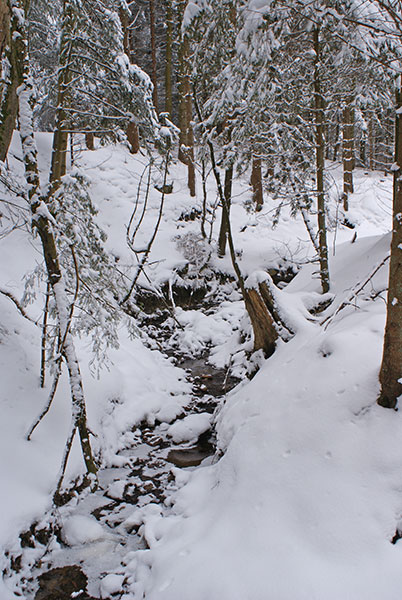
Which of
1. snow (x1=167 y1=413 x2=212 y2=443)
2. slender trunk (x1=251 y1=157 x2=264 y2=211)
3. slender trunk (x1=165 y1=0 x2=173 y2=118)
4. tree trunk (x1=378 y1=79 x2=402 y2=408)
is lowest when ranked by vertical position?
snow (x1=167 y1=413 x2=212 y2=443)

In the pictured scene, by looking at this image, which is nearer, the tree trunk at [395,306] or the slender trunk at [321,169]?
the tree trunk at [395,306]

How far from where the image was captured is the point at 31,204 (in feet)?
15.2

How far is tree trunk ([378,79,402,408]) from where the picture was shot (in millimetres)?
3266

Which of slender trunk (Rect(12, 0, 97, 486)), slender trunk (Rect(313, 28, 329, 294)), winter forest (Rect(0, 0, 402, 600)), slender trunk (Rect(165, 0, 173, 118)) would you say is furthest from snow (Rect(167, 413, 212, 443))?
slender trunk (Rect(165, 0, 173, 118))

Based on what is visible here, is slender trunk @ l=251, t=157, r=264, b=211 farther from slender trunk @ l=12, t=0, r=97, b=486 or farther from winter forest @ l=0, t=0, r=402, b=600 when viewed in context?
slender trunk @ l=12, t=0, r=97, b=486

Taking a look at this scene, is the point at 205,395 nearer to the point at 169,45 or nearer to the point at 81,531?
the point at 81,531

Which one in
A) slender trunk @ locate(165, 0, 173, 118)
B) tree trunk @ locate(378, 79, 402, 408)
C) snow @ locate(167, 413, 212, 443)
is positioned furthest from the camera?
slender trunk @ locate(165, 0, 173, 118)

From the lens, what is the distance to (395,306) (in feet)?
10.9

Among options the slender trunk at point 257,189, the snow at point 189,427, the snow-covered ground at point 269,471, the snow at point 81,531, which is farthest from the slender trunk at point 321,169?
the slender trunk at point 257,189

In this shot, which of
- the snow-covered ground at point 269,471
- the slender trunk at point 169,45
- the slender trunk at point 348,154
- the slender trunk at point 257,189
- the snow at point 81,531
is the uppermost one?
the slender trunk at point 169,45

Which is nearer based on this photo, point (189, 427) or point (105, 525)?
point (105, 525)

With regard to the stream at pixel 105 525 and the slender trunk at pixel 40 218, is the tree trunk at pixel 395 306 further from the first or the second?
the slender trunk at pixel 40 218

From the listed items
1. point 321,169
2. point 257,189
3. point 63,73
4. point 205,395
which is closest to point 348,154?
point 257,189

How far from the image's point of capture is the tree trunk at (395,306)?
129 inches
